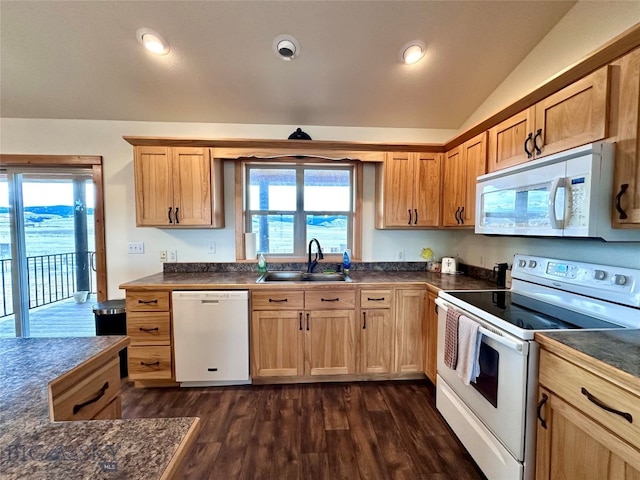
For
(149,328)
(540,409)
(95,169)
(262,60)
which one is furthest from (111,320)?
(540,409)

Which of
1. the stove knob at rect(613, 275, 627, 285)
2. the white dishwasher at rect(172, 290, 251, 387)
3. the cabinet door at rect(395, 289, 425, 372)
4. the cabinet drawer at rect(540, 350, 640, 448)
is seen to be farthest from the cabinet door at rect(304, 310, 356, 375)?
the stove knob at rect(613, 275, 627, 285)

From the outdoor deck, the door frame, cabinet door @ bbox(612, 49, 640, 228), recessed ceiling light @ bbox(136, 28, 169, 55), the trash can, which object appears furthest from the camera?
the outdoor deck

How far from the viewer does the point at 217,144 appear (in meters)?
2.58

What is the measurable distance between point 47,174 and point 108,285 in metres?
1.32

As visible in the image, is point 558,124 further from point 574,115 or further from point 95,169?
point 95,169

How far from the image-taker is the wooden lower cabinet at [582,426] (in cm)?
92

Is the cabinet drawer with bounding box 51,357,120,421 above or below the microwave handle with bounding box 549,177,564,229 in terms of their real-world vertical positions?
below

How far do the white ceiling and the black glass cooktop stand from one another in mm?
1870

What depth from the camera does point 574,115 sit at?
1.44 metres

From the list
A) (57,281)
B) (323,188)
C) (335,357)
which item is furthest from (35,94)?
(335,357)

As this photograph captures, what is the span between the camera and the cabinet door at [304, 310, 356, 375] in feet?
7.90

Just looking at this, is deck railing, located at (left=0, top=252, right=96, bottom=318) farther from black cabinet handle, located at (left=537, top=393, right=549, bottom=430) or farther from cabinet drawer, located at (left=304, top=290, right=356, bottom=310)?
black cabinet handle, located at (left=537, top=393, right=549, bottom=430)

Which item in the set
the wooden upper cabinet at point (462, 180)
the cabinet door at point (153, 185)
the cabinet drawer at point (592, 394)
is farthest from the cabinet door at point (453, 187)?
the cabinet door at point (153, 185)

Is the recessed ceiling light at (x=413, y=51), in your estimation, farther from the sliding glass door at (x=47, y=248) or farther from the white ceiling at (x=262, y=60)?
the sliding glass door at (x=47, y=248)
